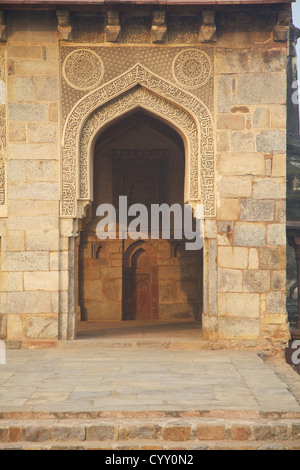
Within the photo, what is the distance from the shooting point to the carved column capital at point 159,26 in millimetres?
7504

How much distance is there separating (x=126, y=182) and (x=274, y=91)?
344 centimetres

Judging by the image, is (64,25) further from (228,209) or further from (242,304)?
(242,304)

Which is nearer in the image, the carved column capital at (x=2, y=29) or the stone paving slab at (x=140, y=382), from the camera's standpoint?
the stone paving slab at (x=140, y=382)

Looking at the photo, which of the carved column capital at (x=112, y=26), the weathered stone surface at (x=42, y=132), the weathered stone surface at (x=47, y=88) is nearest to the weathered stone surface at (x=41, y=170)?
the weathered stone surface at (x=42, y=132)

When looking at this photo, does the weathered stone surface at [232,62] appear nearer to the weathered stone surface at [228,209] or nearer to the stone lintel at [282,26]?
the stone lintel at [282,26]

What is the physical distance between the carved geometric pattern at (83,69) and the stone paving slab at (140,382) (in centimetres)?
326

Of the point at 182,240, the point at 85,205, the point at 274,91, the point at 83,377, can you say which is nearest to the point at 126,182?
the point at 182,240

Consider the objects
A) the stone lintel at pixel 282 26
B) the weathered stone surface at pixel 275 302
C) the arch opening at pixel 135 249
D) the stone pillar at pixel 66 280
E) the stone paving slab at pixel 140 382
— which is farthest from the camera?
the arch opening at pixel 135 249

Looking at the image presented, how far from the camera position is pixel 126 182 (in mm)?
10438

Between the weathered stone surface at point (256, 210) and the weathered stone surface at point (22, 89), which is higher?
the weathered stone surface at point (22, 89)

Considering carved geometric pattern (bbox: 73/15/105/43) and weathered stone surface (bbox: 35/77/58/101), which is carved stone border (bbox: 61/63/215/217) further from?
carved geometric pattern (bbox: 73/15/105/43)

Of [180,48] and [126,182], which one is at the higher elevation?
[180,48]

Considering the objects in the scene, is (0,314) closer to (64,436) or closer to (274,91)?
(64,436)

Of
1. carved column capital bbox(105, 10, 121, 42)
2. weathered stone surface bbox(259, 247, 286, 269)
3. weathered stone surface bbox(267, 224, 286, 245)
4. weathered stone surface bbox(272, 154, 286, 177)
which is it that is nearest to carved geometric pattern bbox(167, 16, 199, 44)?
carved column capital bbox(105, 10, 121, 42)
